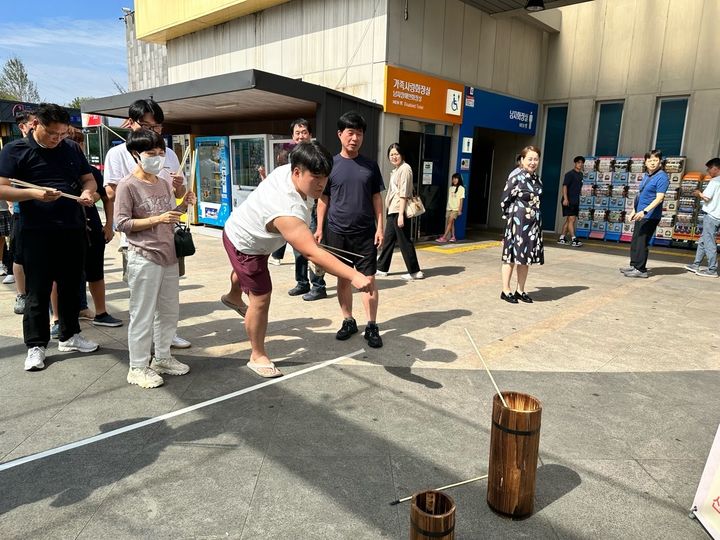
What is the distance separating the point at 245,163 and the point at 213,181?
4.23 ft

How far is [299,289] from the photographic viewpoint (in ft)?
18.8

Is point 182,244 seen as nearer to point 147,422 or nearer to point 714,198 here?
point 147,422

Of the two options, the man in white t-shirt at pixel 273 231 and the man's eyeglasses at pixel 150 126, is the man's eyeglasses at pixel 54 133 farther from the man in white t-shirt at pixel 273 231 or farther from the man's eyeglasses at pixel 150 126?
the man in white t-shirt at pixel 273 231

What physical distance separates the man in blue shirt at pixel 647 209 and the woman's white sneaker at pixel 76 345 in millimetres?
6812

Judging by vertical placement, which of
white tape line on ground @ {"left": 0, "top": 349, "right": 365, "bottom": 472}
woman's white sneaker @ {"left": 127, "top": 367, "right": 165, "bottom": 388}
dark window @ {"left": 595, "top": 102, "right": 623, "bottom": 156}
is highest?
dark window @ {"left": 595, "top": 102, "right": 623, "bottom": 156}

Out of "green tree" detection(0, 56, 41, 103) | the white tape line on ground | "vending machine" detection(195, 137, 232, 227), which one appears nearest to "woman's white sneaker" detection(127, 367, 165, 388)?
the white tape line on ground

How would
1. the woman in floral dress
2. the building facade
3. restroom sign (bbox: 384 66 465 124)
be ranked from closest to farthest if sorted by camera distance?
the woman in floral dress
restroom sign (bbox: 384 66 465 124)
the building facade

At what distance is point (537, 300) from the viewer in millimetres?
5781

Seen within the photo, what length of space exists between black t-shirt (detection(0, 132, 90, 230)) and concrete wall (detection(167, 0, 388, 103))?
19.1 ft

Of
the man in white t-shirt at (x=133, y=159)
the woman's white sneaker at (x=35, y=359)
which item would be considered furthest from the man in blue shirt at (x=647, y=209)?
the woman's white sneaker at (x=35, y=359)

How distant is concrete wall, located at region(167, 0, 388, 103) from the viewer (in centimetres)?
836

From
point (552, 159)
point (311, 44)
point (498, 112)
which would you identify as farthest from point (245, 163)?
point (552, 159)

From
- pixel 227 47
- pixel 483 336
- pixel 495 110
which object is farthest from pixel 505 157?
pixel 483 336

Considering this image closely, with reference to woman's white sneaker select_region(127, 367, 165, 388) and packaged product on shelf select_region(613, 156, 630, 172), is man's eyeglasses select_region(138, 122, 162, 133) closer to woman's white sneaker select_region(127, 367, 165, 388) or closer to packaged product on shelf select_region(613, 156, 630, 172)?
woman's white sneaker select_region(127, 367, 165, 388)
